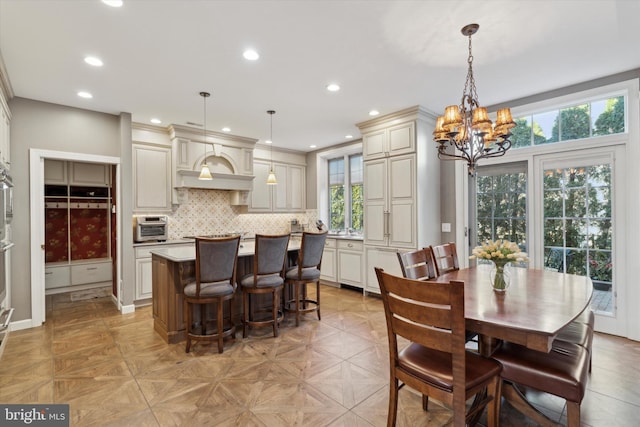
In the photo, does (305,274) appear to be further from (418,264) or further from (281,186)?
(281,186)

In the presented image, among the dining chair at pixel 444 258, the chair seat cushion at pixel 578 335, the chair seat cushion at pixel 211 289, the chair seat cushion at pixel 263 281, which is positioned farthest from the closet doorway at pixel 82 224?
the chair seat cushion at pixel 578 335

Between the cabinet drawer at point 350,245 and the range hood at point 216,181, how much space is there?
1.89 m

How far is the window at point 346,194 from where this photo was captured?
6.01 meters

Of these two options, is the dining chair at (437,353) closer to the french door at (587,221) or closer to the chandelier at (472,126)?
the chandelier at (472,126)

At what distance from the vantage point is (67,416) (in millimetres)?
1947

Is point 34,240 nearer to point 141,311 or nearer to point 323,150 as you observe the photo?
point 141,311

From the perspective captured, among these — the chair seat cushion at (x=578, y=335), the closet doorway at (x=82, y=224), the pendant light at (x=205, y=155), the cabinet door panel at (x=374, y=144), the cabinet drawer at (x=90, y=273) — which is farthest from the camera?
the cabinet drawer at (x=90, y=273)

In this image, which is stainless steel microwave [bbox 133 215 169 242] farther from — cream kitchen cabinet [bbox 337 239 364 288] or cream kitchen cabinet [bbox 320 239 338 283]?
Answer: cream kitchen cabinet [bbox 337 239 364 288]

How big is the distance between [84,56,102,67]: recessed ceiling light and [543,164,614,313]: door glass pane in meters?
4.80

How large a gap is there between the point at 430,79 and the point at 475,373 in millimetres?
2803

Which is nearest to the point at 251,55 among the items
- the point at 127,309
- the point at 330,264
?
the point at 127,309

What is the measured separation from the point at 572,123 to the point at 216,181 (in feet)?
15.8

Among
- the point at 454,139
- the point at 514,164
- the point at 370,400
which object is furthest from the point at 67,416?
the point at 514,164

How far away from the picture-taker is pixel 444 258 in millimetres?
2828
